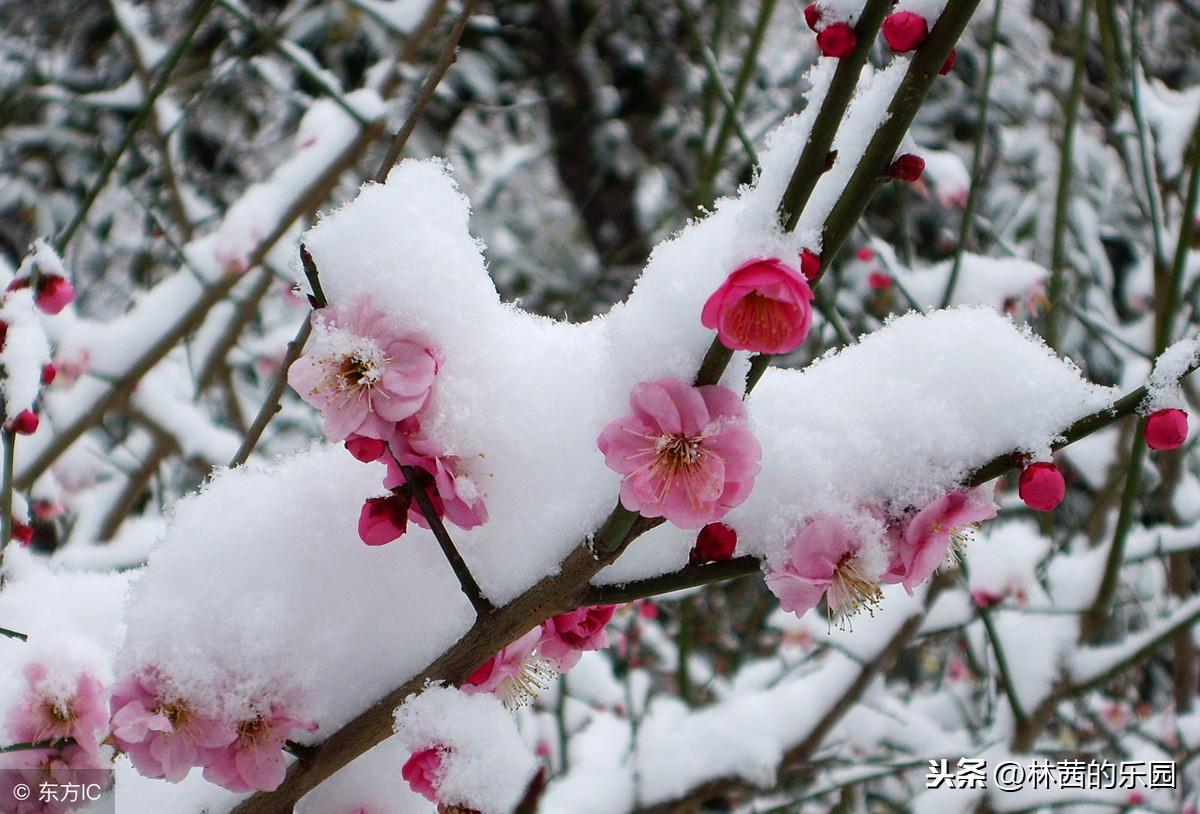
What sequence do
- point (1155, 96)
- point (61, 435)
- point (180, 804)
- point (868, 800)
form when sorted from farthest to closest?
point (868, 800) → point (1155, 96) → point (61, 435) → point (180, 804)

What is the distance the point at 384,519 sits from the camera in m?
0.75

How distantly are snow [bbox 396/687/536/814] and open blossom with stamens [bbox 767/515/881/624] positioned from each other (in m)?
0.23

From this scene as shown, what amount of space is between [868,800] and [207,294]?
2551 millimetres

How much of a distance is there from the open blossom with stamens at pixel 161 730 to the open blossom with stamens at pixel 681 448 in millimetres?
370

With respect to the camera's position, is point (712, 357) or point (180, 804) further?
point (180, 804)

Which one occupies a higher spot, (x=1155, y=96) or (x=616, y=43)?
(x=616, y=43)

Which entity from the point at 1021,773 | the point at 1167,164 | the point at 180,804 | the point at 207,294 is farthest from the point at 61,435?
the point at 1167,164

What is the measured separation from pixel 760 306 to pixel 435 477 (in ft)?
0.93

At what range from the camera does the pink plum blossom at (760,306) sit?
0.60 metres

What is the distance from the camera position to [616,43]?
4367mm

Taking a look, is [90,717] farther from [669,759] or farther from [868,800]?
[868,800]

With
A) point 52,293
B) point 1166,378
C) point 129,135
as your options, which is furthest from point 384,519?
point 129,135

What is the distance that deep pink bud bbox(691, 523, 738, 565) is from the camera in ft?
2.46

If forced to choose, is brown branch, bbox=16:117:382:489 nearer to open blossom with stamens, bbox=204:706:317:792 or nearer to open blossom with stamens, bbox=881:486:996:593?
open blossom with stamens, bbox=204:706:317:792
